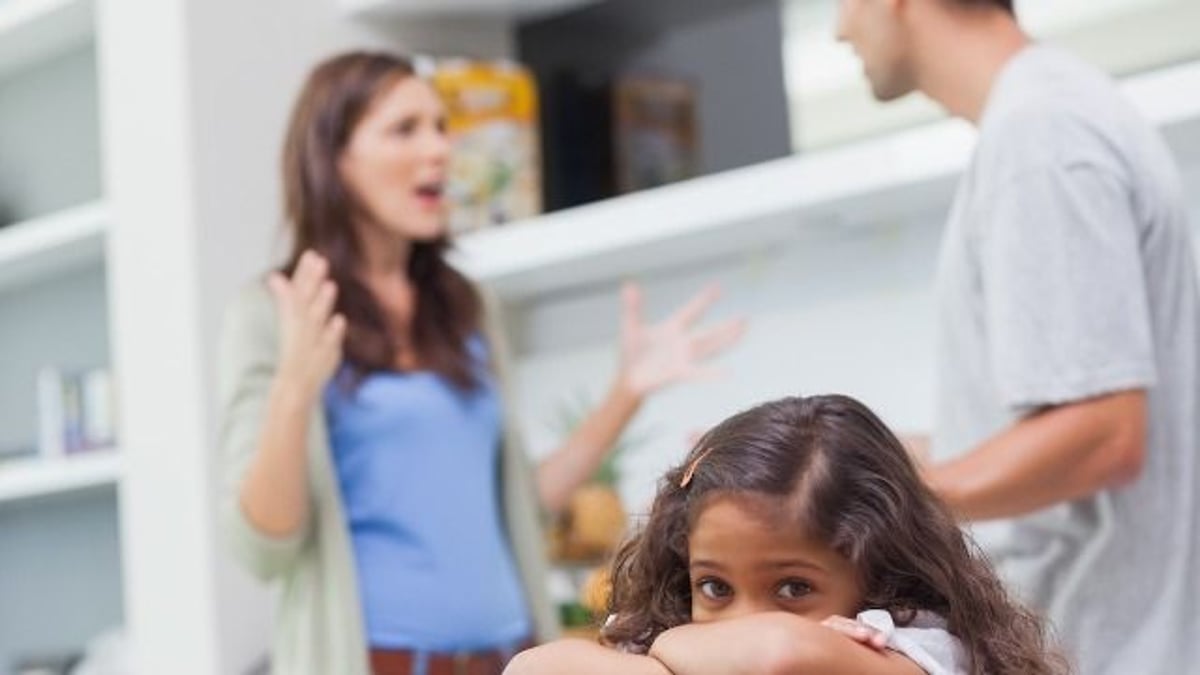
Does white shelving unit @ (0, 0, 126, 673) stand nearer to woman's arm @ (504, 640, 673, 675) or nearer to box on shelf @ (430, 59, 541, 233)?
box on shelf @ (430, 59, 541, 233)

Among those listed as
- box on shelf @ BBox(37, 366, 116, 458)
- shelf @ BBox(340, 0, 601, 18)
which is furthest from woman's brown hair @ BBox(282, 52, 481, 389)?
box on shelf @ BBox(37, 366, 116, 458)

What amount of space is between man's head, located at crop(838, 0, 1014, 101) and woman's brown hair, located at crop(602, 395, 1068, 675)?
23.1 inches

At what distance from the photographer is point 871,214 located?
233 centimetres

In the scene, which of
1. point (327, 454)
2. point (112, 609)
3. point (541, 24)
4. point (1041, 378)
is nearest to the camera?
point (1041, 378)

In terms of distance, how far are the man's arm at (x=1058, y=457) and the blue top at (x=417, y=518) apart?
757mm

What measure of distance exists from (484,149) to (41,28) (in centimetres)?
88

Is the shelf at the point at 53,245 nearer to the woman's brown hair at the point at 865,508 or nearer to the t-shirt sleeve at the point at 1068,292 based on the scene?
the t-shirt sleeve at the point at 1068,292

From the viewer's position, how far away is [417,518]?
200cm

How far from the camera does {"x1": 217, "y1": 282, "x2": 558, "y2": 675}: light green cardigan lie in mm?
1977

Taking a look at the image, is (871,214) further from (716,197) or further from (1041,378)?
(1041,378)

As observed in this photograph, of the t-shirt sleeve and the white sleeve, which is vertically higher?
the t-shirt sleeve

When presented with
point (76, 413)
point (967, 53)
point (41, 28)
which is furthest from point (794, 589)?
point (41, 28)

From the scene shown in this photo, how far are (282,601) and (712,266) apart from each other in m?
0.76

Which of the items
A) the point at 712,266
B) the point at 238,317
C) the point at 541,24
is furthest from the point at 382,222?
the point at 541,24
